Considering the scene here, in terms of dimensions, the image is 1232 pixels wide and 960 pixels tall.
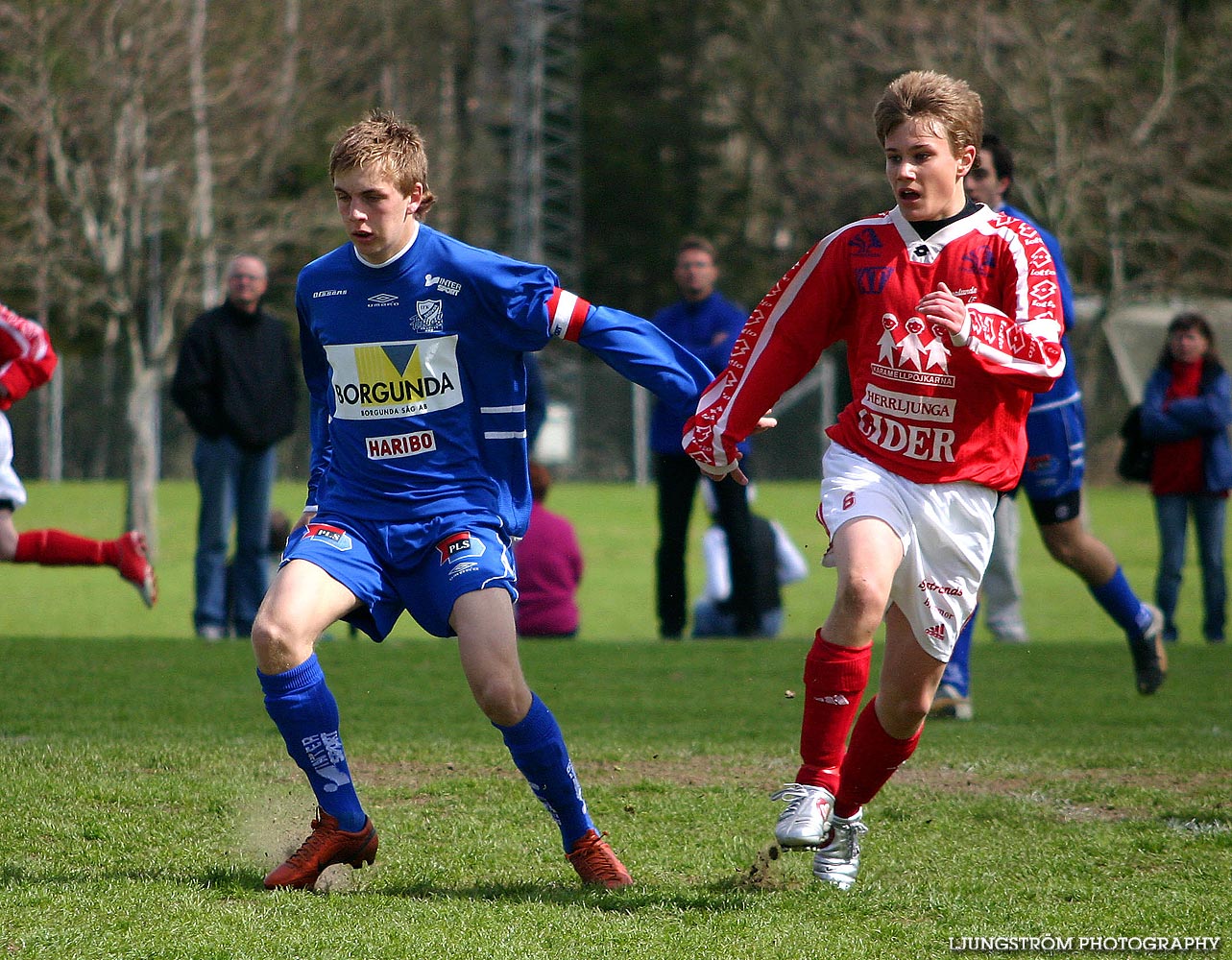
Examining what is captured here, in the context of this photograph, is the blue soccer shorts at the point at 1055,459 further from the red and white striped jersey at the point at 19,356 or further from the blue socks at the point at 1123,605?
the red and white striped jersey at the point at 19,356

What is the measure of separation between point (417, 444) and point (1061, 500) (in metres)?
3.64

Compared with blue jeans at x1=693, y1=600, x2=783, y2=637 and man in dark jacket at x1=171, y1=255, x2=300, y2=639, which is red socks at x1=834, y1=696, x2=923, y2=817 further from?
man in dark jacket at x1=171, y1=255, x2=300, y2=639

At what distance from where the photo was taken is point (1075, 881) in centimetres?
468

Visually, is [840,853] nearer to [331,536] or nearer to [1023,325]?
[1023,325]

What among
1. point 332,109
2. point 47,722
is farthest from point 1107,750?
point 332,109

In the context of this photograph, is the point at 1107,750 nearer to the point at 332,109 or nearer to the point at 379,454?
the point at 379,454

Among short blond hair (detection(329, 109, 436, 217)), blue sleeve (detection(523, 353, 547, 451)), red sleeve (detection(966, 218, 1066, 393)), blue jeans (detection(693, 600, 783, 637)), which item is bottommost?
blue jeans (detection(693, 600, 783, 637))

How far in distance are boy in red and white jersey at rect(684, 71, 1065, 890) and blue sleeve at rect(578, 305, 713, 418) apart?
102 millimetres

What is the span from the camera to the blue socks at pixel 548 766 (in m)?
4.50

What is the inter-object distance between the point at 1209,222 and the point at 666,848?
82.9 ft

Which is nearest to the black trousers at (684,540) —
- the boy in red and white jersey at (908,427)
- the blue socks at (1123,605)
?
the blue socks at (1123,605)

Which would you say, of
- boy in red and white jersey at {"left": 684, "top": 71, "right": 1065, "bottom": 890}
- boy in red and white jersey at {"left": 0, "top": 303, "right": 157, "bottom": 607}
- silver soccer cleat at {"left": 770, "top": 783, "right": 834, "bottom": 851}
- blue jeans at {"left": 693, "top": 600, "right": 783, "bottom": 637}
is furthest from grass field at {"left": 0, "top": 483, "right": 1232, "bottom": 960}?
blue jeans at {"left": 693, "top": 600, "right": 783, "bottom": 637}

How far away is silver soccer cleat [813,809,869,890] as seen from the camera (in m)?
4.60

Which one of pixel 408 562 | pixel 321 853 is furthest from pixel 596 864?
pixel 408 562
